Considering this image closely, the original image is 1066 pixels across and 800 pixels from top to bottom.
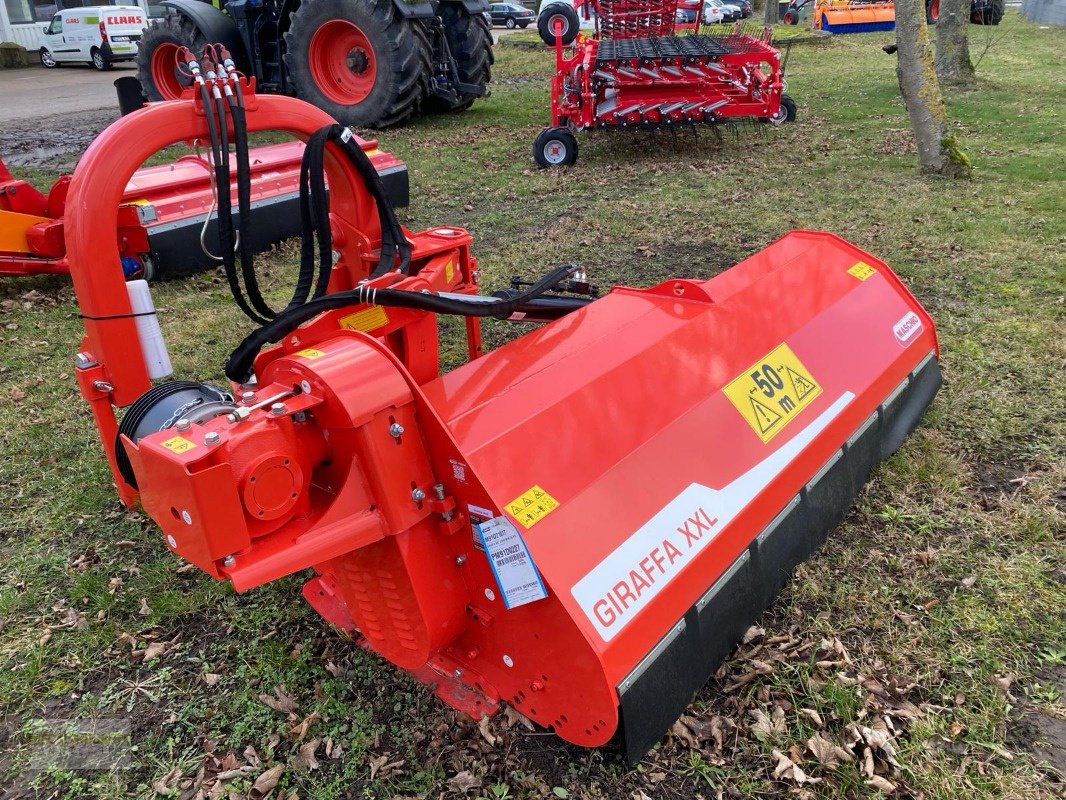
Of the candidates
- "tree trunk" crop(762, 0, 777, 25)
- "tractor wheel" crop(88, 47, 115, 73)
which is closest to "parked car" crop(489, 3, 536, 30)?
"tree trunk" crop(762, 0, 777, 25)

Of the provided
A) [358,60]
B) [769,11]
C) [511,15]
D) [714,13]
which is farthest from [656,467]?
[511,15]

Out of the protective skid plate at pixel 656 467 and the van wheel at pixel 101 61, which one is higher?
the van wheel at pixel 101 61

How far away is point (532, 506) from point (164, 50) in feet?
38.5

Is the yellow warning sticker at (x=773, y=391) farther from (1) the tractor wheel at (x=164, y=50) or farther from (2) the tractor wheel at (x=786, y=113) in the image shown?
(1) the tractor wheel at (x=164, y=50)

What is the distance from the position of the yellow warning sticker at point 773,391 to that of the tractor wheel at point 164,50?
10325 millimetres

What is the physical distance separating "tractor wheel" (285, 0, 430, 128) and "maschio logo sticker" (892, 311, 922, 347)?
7876 mm

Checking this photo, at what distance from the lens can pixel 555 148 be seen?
29.3ft

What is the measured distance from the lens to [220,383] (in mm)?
4590

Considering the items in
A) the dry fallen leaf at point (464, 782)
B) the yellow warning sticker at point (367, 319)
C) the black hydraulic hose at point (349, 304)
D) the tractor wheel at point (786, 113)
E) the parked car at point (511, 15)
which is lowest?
the dry fallen leaf at point (464, 782)

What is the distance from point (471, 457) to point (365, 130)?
9544 millimetres

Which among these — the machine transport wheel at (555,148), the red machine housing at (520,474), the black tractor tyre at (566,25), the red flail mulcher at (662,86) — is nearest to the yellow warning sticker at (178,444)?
the red machine housing at (520,474)

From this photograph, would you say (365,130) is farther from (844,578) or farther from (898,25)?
(844,578)

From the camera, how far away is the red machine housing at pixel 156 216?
5.39 m

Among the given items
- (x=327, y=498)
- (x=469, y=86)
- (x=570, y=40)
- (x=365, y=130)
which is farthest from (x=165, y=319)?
(x=570, y=40)
